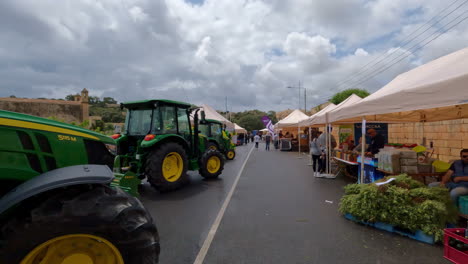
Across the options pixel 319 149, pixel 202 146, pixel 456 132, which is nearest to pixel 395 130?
pixel 456 132

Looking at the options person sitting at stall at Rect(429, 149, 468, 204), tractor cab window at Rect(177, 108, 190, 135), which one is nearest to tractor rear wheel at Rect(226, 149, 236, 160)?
tractor cab window at Rect(177, 108, 190, 135)

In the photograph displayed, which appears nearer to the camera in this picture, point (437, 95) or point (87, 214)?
point (87, 214)

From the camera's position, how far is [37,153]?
222cm

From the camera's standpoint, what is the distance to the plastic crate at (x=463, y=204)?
413 centimetres

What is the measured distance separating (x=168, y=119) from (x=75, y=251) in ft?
18.8

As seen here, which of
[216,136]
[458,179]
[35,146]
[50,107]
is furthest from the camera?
[50,107]

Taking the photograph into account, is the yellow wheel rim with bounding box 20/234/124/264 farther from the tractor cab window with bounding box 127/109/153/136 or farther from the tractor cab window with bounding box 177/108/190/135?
the tractor cab window with bounding box 177/108/190/135

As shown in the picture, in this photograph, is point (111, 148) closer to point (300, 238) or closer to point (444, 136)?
point (300, 238)

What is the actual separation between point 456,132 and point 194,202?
378 inches

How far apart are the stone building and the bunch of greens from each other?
69.1 ft

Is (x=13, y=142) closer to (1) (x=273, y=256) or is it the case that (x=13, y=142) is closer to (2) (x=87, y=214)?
(2) (x=87, y=214)

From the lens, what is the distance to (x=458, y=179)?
4648 millimetres

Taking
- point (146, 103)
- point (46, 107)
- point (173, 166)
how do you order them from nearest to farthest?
point (146, 103) → point (173, 166) → point (46, 107)

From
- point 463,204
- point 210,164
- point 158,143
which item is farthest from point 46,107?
point 463,204
